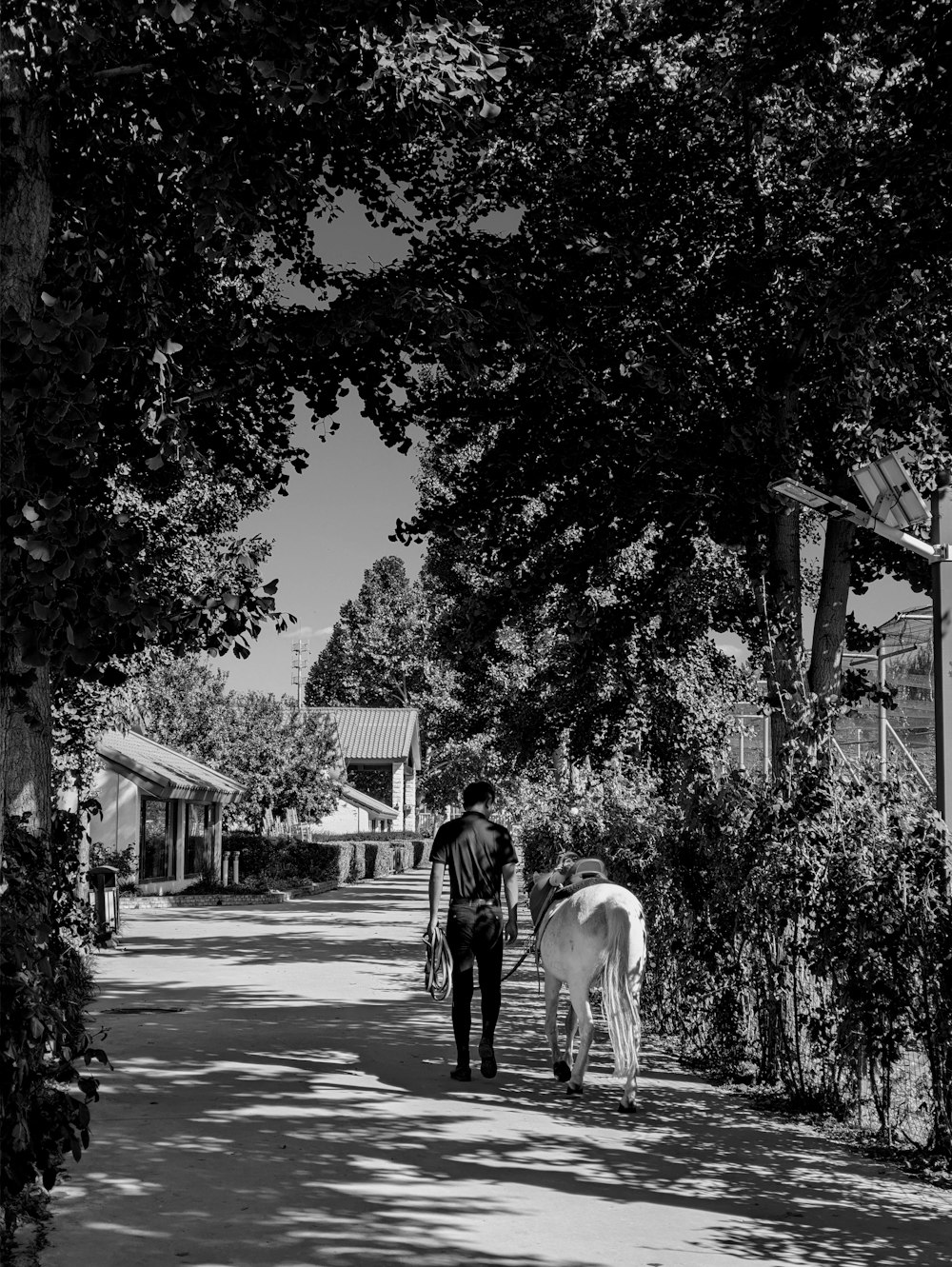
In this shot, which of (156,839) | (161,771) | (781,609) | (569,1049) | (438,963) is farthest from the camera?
(156,839)

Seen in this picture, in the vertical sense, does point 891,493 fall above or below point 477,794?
above

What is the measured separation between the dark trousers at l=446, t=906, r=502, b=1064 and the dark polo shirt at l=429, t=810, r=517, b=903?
0.13 m

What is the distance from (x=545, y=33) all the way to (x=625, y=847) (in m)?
7.43

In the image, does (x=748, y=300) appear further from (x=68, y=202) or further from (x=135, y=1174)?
(x=135, y=1174)

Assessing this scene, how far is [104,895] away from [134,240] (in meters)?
13.7

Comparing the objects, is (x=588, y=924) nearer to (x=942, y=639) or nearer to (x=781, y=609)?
(x=942, y=639)

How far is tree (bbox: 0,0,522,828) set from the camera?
7625mm

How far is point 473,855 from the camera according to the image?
10.5 meters

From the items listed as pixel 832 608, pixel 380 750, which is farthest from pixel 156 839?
pixel 380 750

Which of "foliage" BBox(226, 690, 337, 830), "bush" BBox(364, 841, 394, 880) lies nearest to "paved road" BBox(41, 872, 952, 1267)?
"foliage" BBox(226, 690, 337, 830)

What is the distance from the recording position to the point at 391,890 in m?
45.9

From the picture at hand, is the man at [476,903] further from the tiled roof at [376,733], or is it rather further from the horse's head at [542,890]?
the tiled roof at [376,733]

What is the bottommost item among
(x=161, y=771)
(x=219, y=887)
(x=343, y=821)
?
(x=219, y=887)

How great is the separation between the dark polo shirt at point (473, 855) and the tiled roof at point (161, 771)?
2341cm
